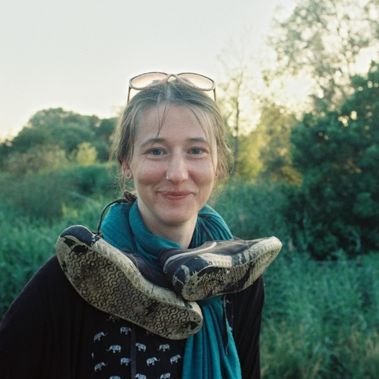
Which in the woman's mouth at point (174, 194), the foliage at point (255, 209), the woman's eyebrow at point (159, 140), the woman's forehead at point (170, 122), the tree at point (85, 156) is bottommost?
the woman's mouth at point (174, 194)

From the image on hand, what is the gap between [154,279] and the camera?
142 cm

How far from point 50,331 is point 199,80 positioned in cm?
81

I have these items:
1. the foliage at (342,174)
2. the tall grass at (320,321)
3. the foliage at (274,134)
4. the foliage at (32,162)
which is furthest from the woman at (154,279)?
the foliage at (32,162)

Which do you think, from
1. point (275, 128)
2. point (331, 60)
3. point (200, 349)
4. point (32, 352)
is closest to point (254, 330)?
point (200, 349)

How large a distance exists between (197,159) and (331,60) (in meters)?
17.4

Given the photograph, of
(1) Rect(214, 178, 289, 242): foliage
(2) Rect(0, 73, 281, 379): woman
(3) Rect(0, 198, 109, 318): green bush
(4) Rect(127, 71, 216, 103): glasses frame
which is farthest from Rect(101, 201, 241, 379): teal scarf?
(1) Rect(214, 178, 289, 242): foliage

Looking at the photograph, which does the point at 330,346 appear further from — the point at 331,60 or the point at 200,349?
the point at 331,60

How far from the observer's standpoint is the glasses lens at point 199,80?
164 cm

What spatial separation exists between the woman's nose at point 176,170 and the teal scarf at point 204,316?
166 mm

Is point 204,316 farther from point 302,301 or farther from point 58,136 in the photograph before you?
point 58,136

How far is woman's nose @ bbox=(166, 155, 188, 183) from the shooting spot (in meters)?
1.49

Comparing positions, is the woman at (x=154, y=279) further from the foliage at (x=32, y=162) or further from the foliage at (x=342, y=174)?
the foliage at (x=32, y=162)

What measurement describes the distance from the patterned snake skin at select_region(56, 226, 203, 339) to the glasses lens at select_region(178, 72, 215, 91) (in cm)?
57

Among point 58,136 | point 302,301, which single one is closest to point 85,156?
point 58,136
